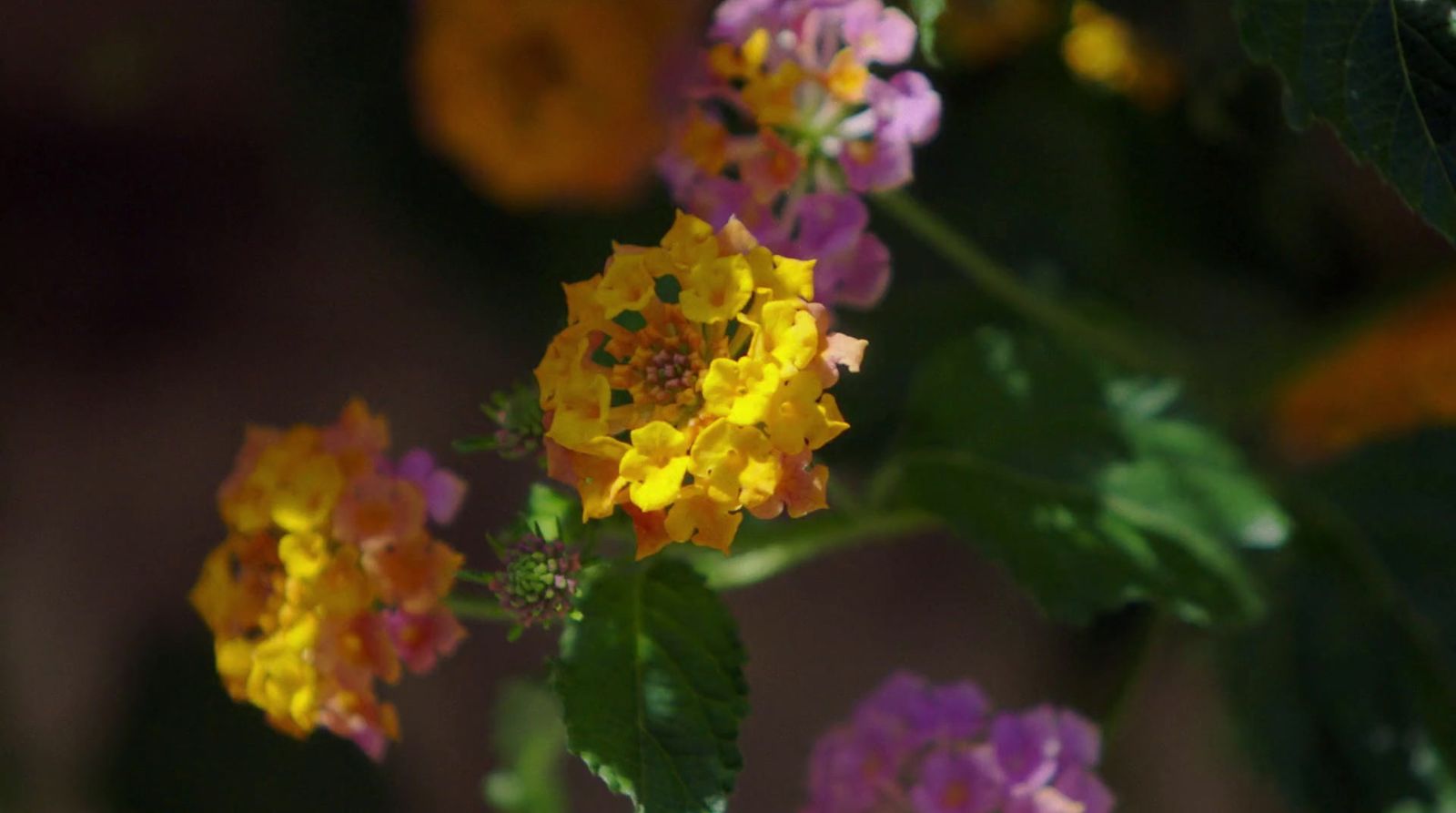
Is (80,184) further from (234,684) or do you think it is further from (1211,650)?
(1211,650)

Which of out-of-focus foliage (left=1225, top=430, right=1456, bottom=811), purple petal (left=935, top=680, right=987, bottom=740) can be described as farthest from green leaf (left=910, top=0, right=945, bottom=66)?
out-of-focus foliage (left=1225, top=430, right=1456, bottom=811)

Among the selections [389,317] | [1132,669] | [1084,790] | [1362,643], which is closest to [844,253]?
[1084,790]

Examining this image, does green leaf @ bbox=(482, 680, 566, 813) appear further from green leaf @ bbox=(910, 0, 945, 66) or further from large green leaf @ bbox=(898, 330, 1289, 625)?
green leaf @ bbox=(910, 0, 945, 66)

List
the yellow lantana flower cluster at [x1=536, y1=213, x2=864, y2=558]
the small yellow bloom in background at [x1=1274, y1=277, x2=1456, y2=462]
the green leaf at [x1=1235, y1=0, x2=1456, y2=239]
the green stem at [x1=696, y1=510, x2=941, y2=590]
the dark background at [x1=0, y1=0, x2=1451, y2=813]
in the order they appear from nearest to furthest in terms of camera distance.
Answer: the yellow lantana flower cluster at [x1=536, y1=213, x2=864, y2=558], the green leaf at [x1=1235, y1=0, x2=1456, y2=239], the green stem at [x1=696, y1=510, x2=941, y2=590], the small yellow bloom in background at [x1=1274, y1=277, x2=1456, y2=462], the dark background at [x1=0, y1=0, x2=1451, y2=813]

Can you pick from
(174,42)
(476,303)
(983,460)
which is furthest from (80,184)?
(983,460)

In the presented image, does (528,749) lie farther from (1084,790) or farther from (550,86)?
(550,86)
